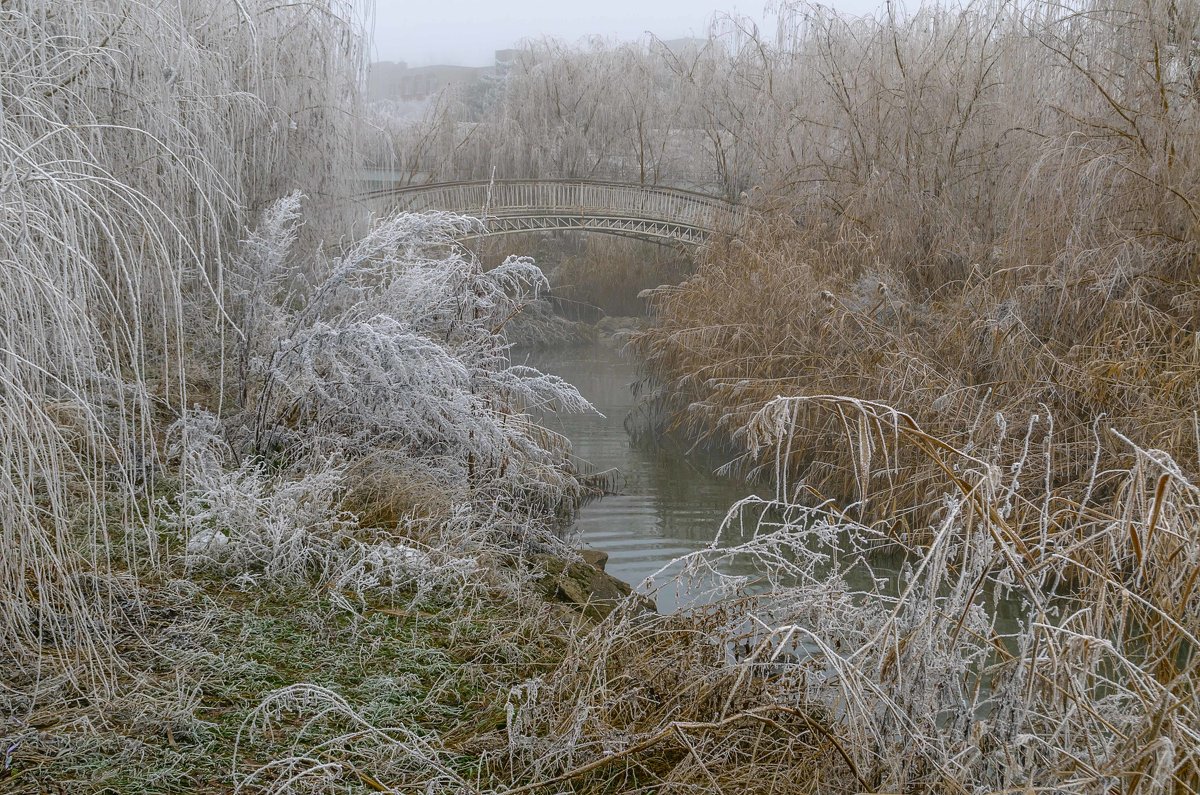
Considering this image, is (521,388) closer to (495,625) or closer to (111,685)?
(495,625)

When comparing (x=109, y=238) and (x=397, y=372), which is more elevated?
(x=109, y=238)

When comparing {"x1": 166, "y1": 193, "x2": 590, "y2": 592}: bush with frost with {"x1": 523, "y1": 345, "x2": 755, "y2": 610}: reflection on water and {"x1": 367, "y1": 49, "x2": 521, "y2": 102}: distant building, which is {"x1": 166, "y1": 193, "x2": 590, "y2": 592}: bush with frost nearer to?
{"x1": 523, "y1": 345, "x2": 755, "y2": 610}: reflection on water

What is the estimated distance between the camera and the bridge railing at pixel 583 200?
677 inches

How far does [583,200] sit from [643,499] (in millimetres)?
10537

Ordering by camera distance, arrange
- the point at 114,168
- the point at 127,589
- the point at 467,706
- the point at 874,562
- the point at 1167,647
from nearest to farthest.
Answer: the point at 1167,647 → the point at 467,706 → the point at 127,589 → the point at 114,168 → the point at 874,562

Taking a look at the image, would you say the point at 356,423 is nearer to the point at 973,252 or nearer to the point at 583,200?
the point at 973,252

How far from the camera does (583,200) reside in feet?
65.8

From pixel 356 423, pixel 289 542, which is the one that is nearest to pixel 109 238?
pixel 289 542

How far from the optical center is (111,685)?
321 centimetres

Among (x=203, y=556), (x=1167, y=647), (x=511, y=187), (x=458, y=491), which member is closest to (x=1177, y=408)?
(x=458, y=491)

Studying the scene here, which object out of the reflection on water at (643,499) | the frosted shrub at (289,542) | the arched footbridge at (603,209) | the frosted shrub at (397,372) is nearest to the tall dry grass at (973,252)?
the reflection on water at (643,499)

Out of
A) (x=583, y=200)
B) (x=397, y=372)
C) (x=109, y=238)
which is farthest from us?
(x=583, y=200)

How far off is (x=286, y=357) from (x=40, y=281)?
137 inches

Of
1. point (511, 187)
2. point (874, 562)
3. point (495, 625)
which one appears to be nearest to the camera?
point (495, 625)
